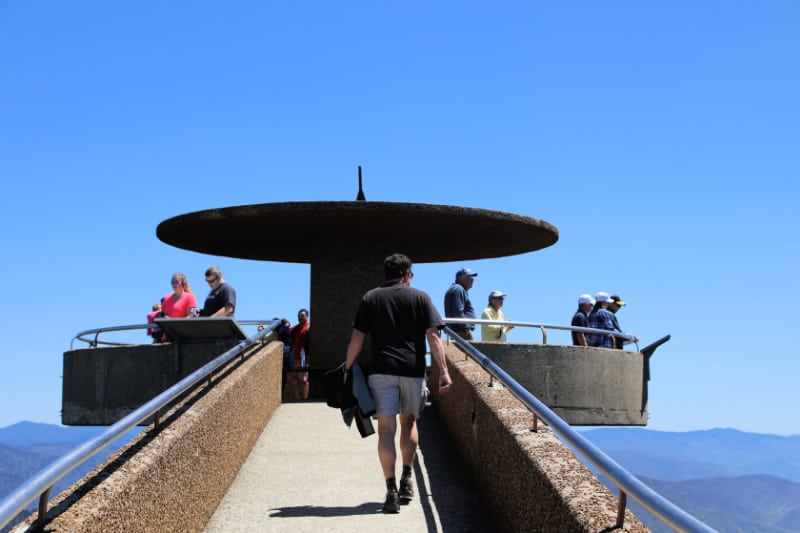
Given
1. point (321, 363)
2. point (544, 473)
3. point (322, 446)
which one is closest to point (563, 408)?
point (321, 363)

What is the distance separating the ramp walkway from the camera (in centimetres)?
652

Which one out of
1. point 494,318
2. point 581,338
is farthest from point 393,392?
point 581,338

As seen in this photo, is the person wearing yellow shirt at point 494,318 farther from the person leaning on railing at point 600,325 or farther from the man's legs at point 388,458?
the man's legs at point 388,458

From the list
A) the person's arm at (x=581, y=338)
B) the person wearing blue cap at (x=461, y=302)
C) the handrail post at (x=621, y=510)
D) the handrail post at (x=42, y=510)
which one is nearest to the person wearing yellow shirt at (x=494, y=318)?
the person wearing blue cap at (x=461, y=302)

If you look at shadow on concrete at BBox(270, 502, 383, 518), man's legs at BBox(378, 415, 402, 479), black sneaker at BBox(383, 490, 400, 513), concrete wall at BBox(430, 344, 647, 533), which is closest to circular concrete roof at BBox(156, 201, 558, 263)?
concrete wall at BBox(430, 344, 647, 533)

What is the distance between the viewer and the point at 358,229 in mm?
14141

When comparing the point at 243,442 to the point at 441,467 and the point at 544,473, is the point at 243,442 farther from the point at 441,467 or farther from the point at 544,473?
the point at 544,473

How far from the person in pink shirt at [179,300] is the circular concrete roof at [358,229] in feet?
4.16

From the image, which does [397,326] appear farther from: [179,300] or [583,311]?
[583,311]

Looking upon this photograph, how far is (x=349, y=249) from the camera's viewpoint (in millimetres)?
14312

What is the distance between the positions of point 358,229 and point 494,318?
256 cm

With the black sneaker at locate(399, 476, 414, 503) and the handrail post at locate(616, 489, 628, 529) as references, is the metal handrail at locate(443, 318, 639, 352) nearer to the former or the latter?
the black sneaker at locate(399, 476, 414, 503)

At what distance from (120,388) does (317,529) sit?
844 centimetres

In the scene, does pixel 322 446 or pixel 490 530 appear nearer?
pixel 490 530
